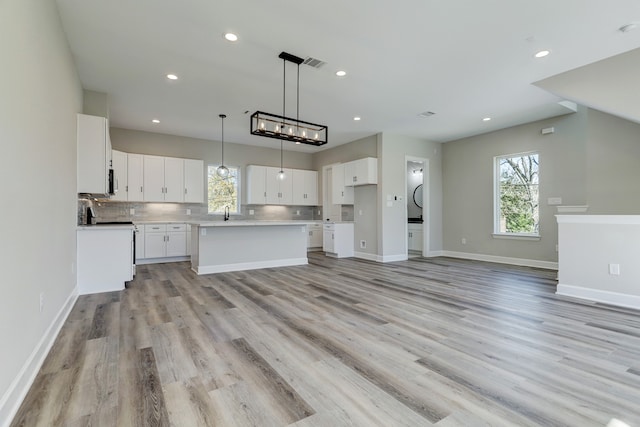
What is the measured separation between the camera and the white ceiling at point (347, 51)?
111 inches

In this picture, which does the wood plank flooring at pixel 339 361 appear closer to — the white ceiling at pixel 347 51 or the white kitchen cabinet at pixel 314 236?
the white ceiling at pixel 347 51

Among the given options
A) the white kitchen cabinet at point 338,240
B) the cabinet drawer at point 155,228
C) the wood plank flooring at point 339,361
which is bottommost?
the wood plank flooring at point 339,361

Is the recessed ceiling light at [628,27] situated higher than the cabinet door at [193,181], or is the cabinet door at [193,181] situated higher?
the recessed ceiling light at [628,27]

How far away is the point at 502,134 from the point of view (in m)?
6.60

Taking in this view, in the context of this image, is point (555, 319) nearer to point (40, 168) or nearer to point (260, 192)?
point (40, 168)

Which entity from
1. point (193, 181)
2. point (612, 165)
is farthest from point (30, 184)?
point (612, 165)

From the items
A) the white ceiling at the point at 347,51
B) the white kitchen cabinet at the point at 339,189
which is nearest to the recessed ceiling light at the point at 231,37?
the white ceiling at the point at 347,51

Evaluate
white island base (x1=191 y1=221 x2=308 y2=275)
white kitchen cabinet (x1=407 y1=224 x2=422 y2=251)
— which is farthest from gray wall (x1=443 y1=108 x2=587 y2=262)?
white island base (x1=191 y1=221 x2=308 y2=275)

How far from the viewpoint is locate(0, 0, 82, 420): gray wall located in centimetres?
166

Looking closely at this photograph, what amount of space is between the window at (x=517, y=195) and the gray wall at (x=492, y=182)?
15cm

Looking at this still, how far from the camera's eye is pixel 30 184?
2062 mm

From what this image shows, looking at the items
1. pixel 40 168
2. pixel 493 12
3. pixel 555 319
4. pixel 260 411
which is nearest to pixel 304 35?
pixel 493 12

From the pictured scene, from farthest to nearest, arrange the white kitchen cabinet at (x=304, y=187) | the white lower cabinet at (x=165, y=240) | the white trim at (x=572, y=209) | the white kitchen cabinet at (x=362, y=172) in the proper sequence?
1. the white kitchen cabinet at (x=304, y=187)
2. the white kitchen cabinet at (x=362, y=172)
3. the white lower cabinet at (x=165, y=240)
4. the white trim at (x=572, y=209)

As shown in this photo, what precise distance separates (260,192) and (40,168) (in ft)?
18.9
